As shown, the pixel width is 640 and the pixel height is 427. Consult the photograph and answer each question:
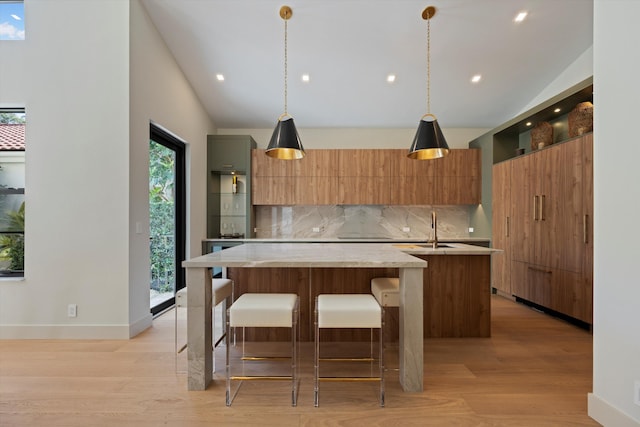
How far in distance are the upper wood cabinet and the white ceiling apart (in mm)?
666

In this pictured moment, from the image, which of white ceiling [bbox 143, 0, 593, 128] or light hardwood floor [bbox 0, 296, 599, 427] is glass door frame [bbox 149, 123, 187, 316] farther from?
light hardwood floor [bbox 0, 296, 599, 427]

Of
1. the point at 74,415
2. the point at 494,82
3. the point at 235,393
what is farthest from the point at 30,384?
the point at 494,82

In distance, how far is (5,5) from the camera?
3119 millimetres

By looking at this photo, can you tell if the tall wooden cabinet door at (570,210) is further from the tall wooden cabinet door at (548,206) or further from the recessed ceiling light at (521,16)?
the recessed ceiling light at (521,16)

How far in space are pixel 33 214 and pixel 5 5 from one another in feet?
6.77

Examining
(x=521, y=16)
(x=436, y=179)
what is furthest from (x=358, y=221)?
(x=521, y=16)

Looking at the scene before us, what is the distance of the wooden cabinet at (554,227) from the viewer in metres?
3.20

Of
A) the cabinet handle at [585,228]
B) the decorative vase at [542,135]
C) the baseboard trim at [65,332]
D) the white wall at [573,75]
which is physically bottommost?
the baseboard trim at [65,332]

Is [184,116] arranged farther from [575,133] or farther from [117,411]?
[575,133]

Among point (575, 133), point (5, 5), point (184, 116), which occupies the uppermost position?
point (5, 5)

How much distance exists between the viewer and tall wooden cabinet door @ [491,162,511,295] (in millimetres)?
4461

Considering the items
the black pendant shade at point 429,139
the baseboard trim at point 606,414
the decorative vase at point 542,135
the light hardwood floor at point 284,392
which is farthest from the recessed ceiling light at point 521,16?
the baseboard trim at point 606,414

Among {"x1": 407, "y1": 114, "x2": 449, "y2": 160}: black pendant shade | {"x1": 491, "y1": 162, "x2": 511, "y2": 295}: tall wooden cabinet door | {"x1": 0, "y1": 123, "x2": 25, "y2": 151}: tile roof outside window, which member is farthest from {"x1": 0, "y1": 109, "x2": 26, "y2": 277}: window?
{"x1": 491, "y1": 162, "x2": 511, "y2": 295}: tall wooden cabinet door

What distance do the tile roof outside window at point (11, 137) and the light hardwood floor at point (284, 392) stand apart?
183cm
